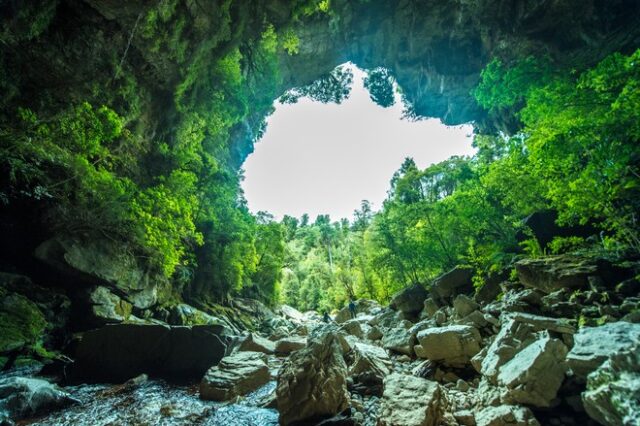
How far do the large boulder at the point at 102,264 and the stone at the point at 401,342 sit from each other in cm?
1078

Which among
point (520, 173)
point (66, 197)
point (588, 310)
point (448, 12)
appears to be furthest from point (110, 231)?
point (448, 12)

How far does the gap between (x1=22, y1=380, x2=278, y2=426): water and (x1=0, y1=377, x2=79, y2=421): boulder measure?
31 cm

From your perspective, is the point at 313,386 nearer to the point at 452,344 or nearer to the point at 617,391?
the point at 452,344

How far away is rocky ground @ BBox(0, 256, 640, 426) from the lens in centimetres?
329

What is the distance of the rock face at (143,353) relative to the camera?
25.1ft

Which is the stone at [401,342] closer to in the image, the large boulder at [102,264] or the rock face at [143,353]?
the rock face at [143,353]

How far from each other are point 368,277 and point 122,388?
76.2ft

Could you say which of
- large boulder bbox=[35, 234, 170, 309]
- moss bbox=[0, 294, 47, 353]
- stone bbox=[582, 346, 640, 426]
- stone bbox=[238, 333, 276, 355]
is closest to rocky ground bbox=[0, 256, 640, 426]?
stone bbox=[582, 346, 640, 426]

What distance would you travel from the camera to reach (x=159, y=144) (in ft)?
51.5

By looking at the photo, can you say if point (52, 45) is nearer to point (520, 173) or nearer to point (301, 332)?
point (301, 332)

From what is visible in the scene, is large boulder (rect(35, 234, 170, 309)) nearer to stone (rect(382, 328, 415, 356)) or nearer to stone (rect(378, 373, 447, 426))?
stone (rect(382, 328, 415, 356))

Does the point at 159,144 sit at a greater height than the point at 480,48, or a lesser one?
lesser

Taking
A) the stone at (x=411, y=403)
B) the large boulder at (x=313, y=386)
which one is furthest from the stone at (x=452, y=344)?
the large boulder at (x=313, y=386)

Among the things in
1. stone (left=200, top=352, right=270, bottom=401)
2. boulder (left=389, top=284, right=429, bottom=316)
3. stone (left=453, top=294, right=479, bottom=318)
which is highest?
boulder (left=389, top=284, right=429, bottom=316)
